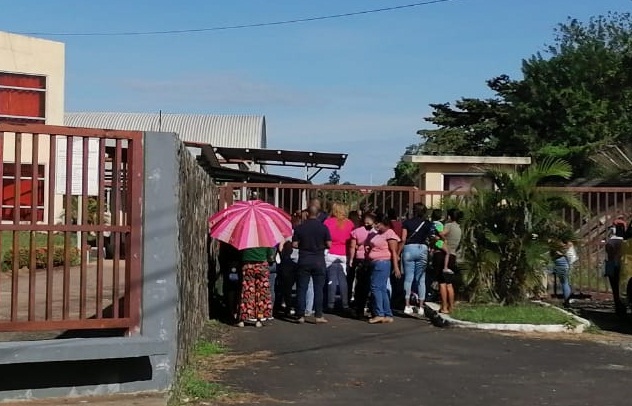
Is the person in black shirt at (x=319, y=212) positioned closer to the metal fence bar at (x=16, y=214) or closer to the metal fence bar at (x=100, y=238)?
the metal fence bar at (x=100, y=238)

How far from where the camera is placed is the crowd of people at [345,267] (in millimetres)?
13422

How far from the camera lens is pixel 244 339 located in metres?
12.1

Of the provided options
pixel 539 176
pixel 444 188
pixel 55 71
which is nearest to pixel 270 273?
pixel 539 176

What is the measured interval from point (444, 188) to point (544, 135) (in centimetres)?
2008

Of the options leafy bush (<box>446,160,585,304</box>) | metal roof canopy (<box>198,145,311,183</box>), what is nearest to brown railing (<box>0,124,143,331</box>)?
leafy bush (<box>446,160,585,304</box>)

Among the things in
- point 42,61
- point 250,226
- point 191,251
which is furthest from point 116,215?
point 42,61

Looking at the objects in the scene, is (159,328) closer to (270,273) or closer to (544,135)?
(270,273)

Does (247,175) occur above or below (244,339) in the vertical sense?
above

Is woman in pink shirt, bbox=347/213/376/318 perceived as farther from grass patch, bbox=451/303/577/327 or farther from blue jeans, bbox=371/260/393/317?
grass patch, bbox=451/303/577/327

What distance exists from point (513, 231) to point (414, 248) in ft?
5.22

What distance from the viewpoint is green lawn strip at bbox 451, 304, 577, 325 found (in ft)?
43.2

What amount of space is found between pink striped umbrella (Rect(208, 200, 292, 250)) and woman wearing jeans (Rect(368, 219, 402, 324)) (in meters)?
1.34

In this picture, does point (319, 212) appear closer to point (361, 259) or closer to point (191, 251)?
point (361, 259)

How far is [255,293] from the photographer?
13.3m
